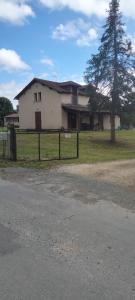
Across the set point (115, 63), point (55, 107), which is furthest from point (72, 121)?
point (115, 63)

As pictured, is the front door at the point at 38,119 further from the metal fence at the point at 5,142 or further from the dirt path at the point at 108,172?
the dirt path at the point at 108,172

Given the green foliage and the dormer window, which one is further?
the green foliage

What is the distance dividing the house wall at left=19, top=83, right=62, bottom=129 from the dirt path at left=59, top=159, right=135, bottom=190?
25.2m

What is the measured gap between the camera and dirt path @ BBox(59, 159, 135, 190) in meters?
10.4

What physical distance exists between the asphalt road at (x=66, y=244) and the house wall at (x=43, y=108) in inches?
1190

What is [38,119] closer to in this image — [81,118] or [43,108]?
[43,108]

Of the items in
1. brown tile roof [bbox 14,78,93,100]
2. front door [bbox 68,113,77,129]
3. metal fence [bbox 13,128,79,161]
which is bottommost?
metal fence [bbox 13,128,79,161]

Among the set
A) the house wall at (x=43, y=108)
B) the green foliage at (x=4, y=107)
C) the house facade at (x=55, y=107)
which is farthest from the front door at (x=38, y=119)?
the green foliage at (x=4, y=107)

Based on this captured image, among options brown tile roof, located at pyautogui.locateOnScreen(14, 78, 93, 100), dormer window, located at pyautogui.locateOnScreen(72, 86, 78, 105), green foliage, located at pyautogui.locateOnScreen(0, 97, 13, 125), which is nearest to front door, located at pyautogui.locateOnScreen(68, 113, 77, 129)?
dormer window, located at pyautogui.locateOnScreen(72, 86, 78, 105)

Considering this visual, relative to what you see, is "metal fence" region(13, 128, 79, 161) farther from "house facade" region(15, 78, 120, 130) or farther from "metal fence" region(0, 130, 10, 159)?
"house facade" region(15, 78, 120, 130)

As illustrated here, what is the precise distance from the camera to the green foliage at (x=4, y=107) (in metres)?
72.4

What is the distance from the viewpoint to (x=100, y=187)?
9.37m

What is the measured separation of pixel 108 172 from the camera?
12.0 metres

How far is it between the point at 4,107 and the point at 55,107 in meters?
36.9
